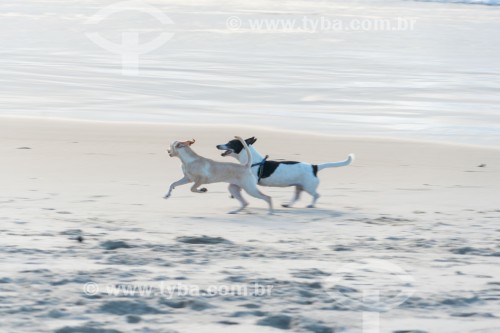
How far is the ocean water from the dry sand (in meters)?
2.51

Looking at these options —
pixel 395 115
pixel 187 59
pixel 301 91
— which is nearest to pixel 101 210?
pixel 395 115

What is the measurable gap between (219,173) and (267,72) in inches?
493

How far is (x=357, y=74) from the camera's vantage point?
21547 millimetres

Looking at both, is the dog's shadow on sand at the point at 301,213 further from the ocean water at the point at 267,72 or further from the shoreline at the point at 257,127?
the ocean water at the point at 267,72

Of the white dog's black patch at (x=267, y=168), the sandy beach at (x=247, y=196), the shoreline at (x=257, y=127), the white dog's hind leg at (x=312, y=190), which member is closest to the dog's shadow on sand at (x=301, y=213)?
the sandy beach at (x=247, y=196)

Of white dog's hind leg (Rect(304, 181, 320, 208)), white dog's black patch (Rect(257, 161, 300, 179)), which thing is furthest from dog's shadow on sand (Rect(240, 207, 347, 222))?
white dog's black patch (Rect(257, 161, 300, 179))

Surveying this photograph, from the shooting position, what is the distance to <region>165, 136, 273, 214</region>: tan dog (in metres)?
9.22

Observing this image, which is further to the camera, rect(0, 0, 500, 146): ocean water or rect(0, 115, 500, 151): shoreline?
rect(0, 0, 500, 146): ocean water

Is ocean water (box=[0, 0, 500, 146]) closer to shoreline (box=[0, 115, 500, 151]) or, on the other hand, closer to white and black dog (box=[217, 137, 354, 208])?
shoreline (box=[0, 115, 500, 151])

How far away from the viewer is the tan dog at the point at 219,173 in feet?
30.2

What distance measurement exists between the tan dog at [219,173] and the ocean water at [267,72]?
17.5 feet

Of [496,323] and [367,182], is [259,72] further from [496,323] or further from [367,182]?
[496,323]

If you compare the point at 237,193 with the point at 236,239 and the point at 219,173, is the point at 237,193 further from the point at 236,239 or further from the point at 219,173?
the point at 236,239

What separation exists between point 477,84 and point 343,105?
407 centimetres
